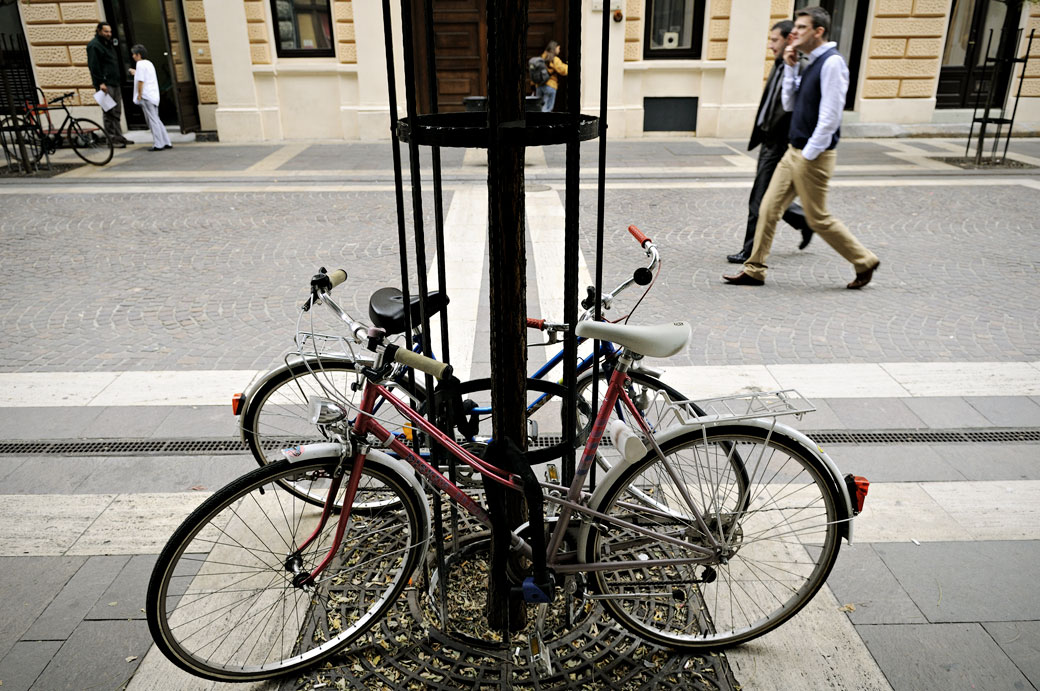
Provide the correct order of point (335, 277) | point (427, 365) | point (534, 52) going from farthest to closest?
→ point (534, 52)
point (335, 277)
point (427, 365)

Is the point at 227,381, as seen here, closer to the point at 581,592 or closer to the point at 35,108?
the point at 581,592

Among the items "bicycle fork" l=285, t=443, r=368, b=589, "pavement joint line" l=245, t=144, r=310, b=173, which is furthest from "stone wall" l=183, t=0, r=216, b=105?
"bicycle fork" l=285, t=443, r=368, b=589

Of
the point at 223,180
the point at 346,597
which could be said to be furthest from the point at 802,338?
the point at 223,180

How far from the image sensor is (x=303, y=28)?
14273 millimetres

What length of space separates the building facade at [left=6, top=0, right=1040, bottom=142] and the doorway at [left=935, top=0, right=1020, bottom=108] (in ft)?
0.13

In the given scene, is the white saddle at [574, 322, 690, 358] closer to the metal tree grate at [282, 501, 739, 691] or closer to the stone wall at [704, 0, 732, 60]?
the metal tree grate at [282, 501, 739, 691]

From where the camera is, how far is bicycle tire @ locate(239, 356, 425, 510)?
9.75 feet

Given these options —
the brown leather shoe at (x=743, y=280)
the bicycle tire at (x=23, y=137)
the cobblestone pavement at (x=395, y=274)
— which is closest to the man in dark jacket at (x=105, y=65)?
the bicycle tire at (x=23, y=137)

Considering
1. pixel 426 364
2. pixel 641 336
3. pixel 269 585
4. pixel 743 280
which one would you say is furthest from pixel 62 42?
pixel 641 336

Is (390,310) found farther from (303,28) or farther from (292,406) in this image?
(303,28)

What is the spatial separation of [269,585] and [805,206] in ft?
16.1

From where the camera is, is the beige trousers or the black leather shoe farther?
the black leather shoe

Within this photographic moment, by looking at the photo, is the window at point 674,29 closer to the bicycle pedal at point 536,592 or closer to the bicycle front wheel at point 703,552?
the bicycle front wheel at point 703,552

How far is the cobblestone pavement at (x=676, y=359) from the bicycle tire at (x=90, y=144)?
0.86m
